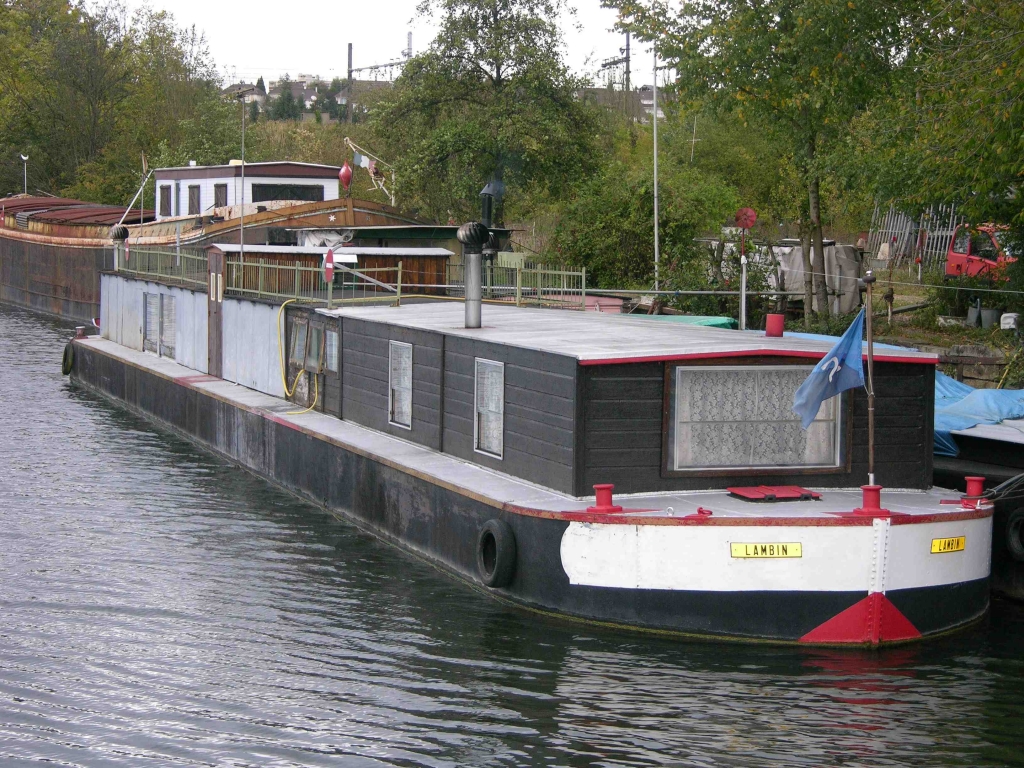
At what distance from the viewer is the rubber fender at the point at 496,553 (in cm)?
1239

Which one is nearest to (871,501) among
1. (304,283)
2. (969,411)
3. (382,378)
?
(969,411)

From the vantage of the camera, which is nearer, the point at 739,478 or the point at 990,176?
the point at 739,478

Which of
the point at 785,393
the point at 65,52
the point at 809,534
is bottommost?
the point at 809,534

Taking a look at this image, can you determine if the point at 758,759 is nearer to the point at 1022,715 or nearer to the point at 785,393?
the point at 1022,715

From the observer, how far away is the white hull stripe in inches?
440

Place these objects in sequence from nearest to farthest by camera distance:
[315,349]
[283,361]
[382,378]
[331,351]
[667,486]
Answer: [667,486] < [382,378] < [331,351] < [315,349] < [283,361]

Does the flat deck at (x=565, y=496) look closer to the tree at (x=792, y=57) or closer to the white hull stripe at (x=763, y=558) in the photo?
the white hull stripe at (x=763, y=558)

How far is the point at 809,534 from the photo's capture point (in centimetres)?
1116

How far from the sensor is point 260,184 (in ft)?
110

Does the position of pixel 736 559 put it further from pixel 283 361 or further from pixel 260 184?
pixel 260 184

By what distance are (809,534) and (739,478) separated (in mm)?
1716

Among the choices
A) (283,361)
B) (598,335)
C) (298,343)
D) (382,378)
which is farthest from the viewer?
(283,361)

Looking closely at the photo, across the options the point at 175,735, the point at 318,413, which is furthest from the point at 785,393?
the point at 318,413

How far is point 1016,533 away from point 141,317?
20.3 meters
